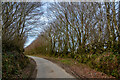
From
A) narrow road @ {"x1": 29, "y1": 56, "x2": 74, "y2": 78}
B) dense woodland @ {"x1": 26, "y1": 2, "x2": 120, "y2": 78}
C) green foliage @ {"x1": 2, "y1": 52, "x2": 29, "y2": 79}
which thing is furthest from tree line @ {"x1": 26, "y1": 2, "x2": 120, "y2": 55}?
green foliage @ {"x1": 2, "y1": 52, "x2": 29, "y2": 79}

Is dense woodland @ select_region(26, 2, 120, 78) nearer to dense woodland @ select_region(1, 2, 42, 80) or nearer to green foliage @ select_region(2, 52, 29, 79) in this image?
dense woodland @ select_region(1, 2, 42, 80)

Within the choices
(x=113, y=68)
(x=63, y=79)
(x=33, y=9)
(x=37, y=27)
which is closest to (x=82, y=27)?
(x=37, y=27)

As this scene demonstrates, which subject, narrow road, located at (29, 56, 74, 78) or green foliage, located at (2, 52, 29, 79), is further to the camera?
narrow road, located at (29, 56, 74, 78)

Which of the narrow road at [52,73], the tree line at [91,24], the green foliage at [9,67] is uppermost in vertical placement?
the tree line at [91,24]

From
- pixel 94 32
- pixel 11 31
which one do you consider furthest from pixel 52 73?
pixel 94 32

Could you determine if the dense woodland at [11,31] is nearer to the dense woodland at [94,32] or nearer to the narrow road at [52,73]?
the narrow road at [52,73]

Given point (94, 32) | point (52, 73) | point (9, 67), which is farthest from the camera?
point (94, 32)

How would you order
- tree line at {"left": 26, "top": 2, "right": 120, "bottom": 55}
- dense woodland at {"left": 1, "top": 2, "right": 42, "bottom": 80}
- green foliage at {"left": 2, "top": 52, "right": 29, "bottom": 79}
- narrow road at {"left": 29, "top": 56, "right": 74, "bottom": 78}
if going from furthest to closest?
tree line at {"left": 26, "top": 2, "right": 120, "bottom": 55}, narrow road at {"left": 29, "top": 56, "right": 74, "bottom": 78}, dense woodland at {"left": 1, "top": 2, "right": 42, "bottom": 80}, green foliage at {"left": 2, "top": 52, "right": 29, "bottom": 79}

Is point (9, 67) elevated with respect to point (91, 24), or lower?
lower

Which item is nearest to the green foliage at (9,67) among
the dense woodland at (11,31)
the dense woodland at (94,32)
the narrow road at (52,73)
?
the dense woodland at (11,31)

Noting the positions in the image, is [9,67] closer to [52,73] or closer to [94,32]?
[52,73]

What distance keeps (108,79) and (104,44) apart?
419 cm

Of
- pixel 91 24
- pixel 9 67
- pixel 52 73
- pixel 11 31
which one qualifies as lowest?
pixel 52 73

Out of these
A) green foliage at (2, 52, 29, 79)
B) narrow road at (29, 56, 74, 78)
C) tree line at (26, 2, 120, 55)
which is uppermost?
tree line at (26, 2, 120, 55)
